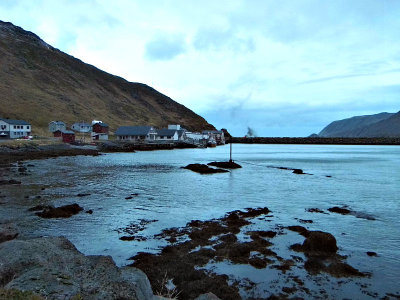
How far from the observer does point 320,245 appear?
16.0 metres

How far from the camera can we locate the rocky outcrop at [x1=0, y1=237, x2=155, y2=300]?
7.46 metres

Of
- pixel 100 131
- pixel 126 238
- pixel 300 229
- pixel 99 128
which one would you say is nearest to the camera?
pixel 126 238

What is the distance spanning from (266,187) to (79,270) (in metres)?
30.8

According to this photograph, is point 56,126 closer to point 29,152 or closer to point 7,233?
point 29,152

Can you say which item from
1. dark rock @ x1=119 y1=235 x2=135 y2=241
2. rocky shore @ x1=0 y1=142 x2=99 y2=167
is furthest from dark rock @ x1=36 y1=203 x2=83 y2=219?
rocky shore @ x1=0 y1=142 x2=99 y2=167

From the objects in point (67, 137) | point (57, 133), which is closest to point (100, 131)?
point (57, 133)

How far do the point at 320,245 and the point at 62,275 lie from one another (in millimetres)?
12322

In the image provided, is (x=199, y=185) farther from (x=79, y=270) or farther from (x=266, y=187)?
(x=79, y=270)

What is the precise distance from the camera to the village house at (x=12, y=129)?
106062 millimetres

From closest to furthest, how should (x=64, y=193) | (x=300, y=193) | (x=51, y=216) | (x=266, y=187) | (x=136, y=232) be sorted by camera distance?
(x=136, y=232) < (x=51, y=216) < (x=64, y=193) < (x=300, y=193) < (x=266, y=187)

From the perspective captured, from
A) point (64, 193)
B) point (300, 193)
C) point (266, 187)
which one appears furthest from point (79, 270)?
point (266, 187)

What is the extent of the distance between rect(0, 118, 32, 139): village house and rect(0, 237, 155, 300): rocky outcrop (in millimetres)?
111228

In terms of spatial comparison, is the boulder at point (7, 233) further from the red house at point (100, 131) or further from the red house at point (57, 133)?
the red house at point (100, 131)

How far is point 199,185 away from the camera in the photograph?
39375 mm
